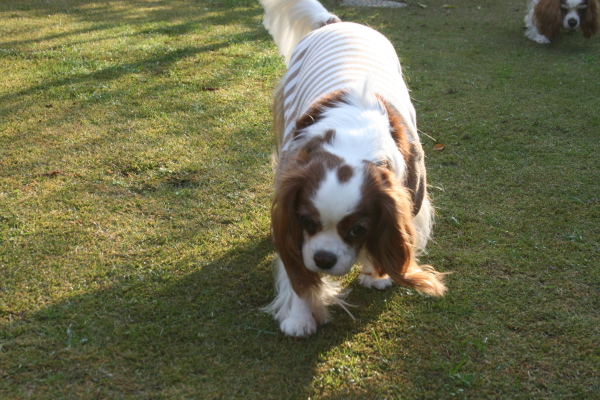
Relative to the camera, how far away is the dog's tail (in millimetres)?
4180

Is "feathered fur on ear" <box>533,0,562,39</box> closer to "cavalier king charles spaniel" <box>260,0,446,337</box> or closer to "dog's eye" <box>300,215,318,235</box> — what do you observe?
"cavalier king charles spaniel" <box>260,0,446,337</box>

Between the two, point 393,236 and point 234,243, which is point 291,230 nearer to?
point 393,236

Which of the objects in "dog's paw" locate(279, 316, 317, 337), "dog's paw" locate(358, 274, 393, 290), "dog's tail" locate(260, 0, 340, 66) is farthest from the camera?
"dog's tail" locate(260, 0, 340, 66)

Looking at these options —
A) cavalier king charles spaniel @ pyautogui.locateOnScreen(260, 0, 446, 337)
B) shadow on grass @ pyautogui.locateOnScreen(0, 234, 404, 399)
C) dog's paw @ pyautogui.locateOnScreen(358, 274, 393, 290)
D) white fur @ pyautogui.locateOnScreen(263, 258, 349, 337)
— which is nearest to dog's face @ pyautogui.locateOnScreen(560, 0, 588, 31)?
cavalier king charles spaniel @ pyautogui.locateOnScreen(260, 0, 446, 337)

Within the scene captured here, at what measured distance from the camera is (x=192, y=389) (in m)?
2.32

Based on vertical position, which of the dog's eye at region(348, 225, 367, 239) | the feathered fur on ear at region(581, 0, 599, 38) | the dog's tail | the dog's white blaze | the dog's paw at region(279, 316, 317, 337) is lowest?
the dog's paw at region(279, 316, 317, 337)

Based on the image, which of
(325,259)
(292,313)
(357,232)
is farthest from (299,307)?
(357,232)

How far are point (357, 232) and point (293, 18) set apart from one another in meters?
2.52

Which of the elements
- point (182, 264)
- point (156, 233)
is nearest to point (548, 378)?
point (182, 264)

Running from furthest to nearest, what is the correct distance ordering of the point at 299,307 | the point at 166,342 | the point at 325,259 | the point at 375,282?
the point at 375,282
the point at 299,307
the point at 166,342
the point at 325,259

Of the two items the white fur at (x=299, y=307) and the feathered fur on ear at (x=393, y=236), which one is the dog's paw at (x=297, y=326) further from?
the feathered fur on ear at (x=393, y=236)

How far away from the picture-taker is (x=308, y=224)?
7.87ft

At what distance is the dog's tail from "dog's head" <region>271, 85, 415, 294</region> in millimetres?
1830

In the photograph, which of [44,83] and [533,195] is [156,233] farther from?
[44,83]
